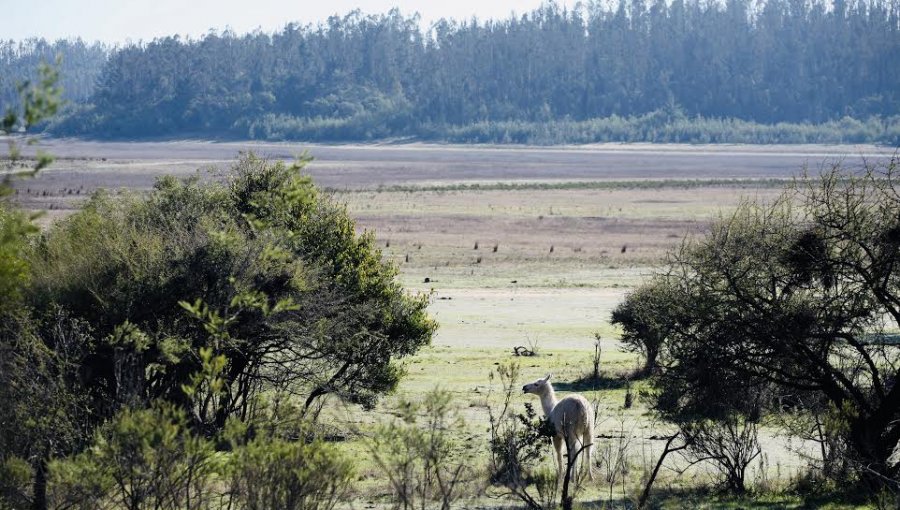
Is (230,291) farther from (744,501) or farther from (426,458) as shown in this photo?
(744,501)

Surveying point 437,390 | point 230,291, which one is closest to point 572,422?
point 437,390

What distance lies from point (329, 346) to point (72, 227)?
431 cm

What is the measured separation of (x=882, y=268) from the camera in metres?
15.5

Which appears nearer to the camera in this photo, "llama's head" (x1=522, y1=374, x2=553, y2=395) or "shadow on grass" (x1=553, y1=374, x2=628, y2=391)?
"llama's head" (x1=522, y1=374, x2=553, y2=395)

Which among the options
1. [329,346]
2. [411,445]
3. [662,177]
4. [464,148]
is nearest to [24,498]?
[411,445]

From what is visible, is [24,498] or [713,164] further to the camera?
[713,164]

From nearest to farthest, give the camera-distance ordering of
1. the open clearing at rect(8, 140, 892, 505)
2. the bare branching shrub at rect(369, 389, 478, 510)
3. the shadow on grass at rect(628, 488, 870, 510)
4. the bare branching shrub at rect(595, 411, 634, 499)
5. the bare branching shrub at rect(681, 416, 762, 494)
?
the bare branching shrub at rect(369, 389, 478, 510), the shadow on grass at rect(628, 488, 870, 510), the bare branching shrub at rect(595, 411, 634, 499), the bare branching shrub at rect(681, 416, 762, 494), the open clearing at rect(8, 140, 892, 505)

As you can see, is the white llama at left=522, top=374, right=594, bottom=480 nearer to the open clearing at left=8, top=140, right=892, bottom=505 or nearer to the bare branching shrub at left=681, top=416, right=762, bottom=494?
the open clearing at left=8, top=140, right=892, bottom=505

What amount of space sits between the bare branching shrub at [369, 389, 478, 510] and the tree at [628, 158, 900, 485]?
3.27m

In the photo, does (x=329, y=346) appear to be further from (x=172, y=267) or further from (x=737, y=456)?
(x=737, y=456)

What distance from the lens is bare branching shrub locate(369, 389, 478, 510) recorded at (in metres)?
11.1

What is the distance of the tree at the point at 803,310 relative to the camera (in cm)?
1562

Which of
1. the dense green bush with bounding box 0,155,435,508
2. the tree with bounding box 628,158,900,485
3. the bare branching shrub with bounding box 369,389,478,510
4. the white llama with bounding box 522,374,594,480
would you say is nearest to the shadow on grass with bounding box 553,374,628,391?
the bare branching shrub with bounding box 369,389,478,510

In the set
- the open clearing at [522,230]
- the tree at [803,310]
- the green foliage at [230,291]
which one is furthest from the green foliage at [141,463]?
the tree at [803,310]
